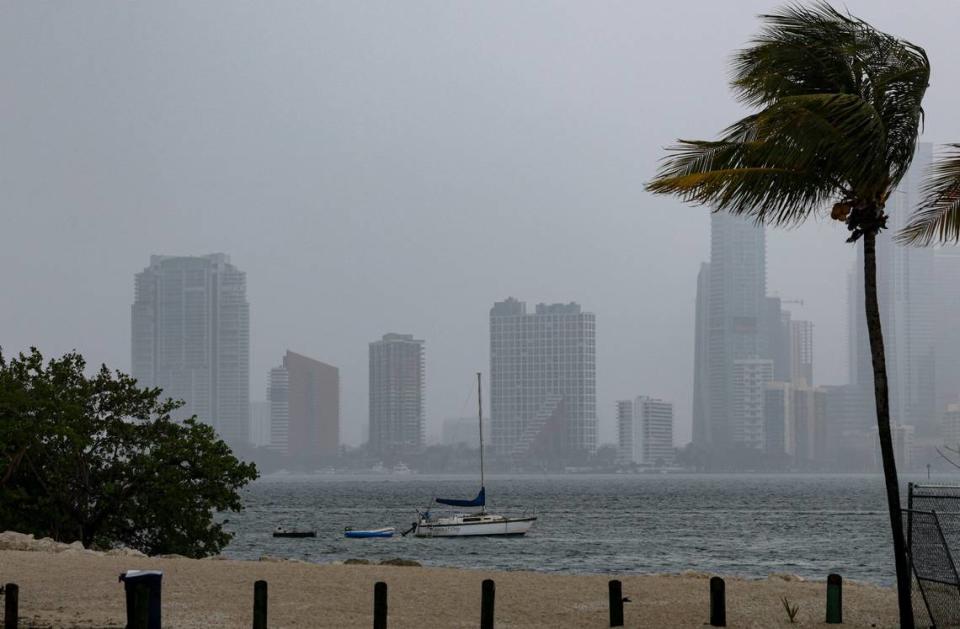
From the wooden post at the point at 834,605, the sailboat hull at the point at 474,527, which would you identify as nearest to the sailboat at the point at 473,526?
the sailboat hull at the point at 474,527

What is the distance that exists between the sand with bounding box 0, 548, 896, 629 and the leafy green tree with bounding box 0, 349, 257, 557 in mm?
9111

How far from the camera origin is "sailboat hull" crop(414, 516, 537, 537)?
78438 mm

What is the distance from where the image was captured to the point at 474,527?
78.5 m

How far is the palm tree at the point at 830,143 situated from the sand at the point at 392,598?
4143 millimetres

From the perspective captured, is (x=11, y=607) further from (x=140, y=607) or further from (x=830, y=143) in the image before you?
(x=830, y=143)

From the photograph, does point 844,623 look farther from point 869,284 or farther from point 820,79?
point 820,79

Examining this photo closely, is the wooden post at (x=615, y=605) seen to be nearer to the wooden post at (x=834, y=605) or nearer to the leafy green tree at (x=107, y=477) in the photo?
the wooden post at (x=834, y=605)

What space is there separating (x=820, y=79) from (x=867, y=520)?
95.4 m

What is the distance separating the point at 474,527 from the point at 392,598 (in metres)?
57.2

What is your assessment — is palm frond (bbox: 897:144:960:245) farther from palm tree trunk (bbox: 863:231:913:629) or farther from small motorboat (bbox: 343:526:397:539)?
small motorboat (bbox: 343:526:397:539)

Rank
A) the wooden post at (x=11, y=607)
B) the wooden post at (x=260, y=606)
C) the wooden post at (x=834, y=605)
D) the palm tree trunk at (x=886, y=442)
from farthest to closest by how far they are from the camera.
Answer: the wooden post at (x=834, y=605) < the palm tree trunk at (x=886, y=442) < the wooden post at (x=11, y=607) < the wooden post at (x=260, y=606)

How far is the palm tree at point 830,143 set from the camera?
16641 millimetres

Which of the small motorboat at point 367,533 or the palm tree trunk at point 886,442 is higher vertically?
the palm tree trunk at point 886,442

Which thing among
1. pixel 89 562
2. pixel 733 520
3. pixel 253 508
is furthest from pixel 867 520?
pixel 89 562
